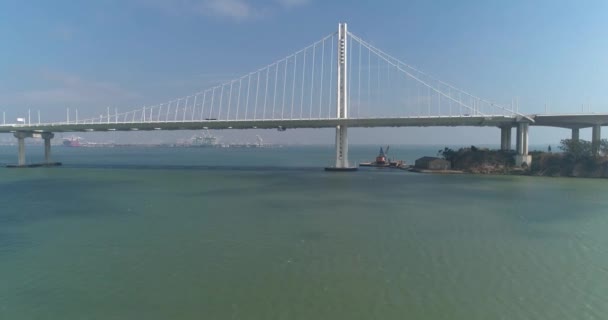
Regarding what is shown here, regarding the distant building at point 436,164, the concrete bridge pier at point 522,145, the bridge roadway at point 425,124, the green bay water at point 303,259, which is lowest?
the green bay water at point 303,259

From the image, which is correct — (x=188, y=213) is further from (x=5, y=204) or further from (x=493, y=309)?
(x=493, y=309)

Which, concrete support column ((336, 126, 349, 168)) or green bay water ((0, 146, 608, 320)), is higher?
concrete support column ((336, 126, 349, 168))

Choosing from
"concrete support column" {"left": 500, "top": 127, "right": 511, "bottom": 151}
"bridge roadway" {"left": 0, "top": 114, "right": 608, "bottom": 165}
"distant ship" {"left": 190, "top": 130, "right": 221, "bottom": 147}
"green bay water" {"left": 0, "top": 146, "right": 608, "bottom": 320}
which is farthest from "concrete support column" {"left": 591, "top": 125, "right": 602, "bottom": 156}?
"distant ship" {"left": 190, "top": 130, "right": 221, "bottom": 147}

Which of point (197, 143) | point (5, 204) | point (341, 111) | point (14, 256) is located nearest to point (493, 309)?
point (14, 256)

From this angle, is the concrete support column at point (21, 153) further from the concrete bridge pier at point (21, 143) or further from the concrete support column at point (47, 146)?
the concrete support column at point (47, 146)

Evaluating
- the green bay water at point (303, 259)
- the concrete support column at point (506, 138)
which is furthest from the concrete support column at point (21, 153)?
the concrete support column at point (506, 138)

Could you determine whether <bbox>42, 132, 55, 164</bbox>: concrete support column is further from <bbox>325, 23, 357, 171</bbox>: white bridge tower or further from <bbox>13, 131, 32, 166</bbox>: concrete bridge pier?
<bbox>325, 23, 357, 171</bbox>: white bridge tower

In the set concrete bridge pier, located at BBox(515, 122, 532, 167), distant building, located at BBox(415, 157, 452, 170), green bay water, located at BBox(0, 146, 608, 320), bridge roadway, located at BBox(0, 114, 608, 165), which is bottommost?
green bay water, located at BBox(0, 146, 608, 320)

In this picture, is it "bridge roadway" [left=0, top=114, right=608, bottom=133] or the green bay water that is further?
"bridge roadway" [left=0, top=114, right=608, bottom=133]
